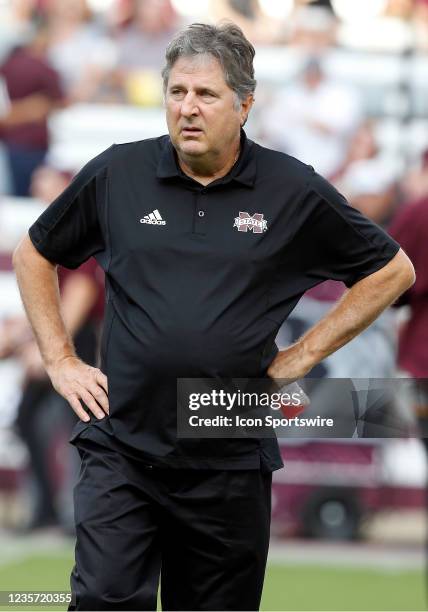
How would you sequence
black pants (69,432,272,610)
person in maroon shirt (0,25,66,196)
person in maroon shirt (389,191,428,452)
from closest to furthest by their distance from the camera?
1. black pants (69,432,272,610)
2. person in maroon shirt (389,191,428,452)
3. person in maroon shirt (0,25,66,196)

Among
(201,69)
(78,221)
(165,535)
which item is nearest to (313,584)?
(165,535)

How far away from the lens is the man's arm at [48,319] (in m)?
4.50

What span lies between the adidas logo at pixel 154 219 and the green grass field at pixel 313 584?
3.65 m

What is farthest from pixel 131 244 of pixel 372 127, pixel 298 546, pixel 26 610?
pixel 372 127

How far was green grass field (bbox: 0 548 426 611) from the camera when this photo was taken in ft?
25.7

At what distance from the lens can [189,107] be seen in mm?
4223

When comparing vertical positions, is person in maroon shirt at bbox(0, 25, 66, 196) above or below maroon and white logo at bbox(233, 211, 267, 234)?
above

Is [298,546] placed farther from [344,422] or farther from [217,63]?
[217,63]

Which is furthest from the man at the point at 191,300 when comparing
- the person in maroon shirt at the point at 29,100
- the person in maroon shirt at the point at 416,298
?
the person in maroon shirt at the point at 29,100

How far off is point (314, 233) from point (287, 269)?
5.5 inches

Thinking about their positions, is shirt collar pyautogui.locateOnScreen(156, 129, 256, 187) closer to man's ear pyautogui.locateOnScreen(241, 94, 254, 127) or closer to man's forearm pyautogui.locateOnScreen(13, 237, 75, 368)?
man's ear pyautogui.locateOnScreen(241, 94, 254, 127)

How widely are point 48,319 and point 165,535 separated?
79cm

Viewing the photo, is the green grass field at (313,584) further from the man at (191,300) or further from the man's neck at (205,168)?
the man's neck at (205,168)

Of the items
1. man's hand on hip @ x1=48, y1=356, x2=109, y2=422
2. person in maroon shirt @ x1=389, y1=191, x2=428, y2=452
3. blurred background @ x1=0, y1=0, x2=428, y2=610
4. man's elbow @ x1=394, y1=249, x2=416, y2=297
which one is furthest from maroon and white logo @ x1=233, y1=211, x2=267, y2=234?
blurred background @ x1=0, y1=0, x2=428, y2=610
